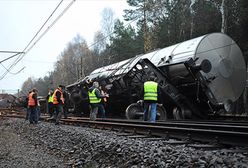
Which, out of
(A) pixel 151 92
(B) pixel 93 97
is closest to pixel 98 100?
(B) pixel 93 97

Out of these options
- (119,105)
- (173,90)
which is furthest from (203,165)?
(119,105)

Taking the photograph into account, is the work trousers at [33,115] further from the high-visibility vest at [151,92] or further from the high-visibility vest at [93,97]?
the high-visibility vest at [151,92]

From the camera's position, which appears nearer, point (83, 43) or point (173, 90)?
point (173, 90)

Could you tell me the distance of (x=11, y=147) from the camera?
27.5 feet

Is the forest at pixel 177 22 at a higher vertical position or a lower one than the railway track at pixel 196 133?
higher

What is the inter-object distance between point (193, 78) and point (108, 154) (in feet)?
24.4

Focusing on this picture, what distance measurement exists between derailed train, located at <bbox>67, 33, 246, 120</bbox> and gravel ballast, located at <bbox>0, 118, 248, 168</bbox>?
17.2 ft

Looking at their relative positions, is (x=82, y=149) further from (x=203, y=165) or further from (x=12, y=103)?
(x=12, y=103)

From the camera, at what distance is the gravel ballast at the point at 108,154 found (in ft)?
14.3

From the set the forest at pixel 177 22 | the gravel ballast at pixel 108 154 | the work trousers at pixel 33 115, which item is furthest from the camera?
the forest at pixel 177 22

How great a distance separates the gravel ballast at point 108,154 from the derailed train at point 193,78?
5250mm

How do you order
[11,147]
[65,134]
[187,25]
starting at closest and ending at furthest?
[11,147], [65,134], [187,25]

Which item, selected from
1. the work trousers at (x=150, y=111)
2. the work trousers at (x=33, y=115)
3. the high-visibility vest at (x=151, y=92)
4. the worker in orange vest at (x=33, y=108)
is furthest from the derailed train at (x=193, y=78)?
the work trousers at (x=33, y=115)

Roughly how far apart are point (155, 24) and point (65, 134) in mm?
29022
